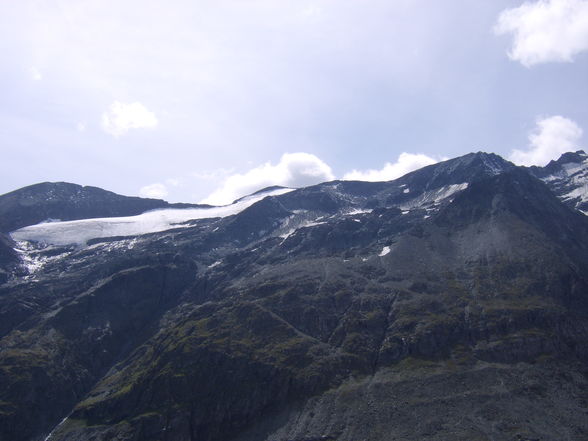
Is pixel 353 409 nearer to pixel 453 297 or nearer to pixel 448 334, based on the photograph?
pixel 448 334

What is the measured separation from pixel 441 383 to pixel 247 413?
59.1 metres

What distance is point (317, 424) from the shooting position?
457 feet

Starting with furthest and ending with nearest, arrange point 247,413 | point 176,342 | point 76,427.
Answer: point 176,342, point 76,427, point 247,413

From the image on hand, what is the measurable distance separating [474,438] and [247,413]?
67.2 metres

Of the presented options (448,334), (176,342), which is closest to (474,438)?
(448,334)

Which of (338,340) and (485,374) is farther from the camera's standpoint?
(338,340)

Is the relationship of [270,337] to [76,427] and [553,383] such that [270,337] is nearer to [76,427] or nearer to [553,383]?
[76,427]

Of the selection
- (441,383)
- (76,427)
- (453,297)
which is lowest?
(76,427)

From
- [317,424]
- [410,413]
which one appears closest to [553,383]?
[410,413]

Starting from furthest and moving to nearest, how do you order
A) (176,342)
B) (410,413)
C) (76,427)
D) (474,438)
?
(176,342) < (76,427) < (410,413) < (474,438)

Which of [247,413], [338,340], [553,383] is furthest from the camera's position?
[338,340]

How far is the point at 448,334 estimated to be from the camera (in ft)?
575

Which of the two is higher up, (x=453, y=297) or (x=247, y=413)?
(x=453, y=297)

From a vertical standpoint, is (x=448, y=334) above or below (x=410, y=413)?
above
